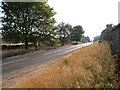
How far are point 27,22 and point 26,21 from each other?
0.26 meters

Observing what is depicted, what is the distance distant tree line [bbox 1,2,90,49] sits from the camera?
2278 cm

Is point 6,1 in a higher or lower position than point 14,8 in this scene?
higher

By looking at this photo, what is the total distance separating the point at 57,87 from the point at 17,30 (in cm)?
2066

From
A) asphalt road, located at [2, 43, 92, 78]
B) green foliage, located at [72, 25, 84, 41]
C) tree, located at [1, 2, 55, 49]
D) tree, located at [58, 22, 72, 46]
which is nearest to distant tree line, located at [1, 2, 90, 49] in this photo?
tree, located at [1, 2, 55, 49]

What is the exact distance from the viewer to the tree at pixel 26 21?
895 inches

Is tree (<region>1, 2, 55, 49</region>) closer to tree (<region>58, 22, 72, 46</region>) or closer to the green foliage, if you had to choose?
tree (<region>58, 22, 72, 46</region>)

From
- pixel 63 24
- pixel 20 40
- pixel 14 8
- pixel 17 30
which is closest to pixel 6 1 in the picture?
pixel 14 8

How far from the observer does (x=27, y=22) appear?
23.8 m

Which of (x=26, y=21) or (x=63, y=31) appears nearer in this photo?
(x=26, y=21)

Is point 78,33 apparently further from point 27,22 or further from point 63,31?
point 27,22

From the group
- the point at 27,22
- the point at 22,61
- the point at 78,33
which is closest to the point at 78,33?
the point at 78,33

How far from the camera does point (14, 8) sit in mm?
23094

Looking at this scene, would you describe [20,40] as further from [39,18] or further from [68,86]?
[68,86]

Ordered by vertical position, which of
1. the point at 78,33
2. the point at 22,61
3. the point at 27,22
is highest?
the point at 78,33
